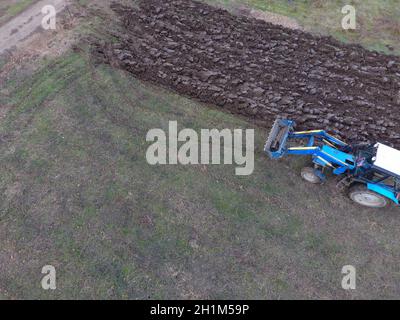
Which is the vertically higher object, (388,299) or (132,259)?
(132,259)

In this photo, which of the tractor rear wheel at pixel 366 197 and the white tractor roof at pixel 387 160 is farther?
the tractor rear wheel at pixel 366 197

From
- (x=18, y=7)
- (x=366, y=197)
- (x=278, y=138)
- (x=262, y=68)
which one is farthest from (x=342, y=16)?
(x=18, y=7)

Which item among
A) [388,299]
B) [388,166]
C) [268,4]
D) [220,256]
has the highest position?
[268,4]

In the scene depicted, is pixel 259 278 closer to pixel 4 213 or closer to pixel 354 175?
pixel 354 175

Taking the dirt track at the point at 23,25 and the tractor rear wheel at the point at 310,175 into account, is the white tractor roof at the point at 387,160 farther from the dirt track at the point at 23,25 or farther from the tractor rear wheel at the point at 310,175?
the dirt track at the point at 23,25

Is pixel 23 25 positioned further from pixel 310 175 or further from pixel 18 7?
pixel 310 175

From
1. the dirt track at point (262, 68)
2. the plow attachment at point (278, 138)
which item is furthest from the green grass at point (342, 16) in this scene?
the plow attachment at point (278, 138)

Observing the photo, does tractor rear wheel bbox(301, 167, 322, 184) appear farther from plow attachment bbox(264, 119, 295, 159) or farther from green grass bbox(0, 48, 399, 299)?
plow attachment bbox(264, 119, 295, 159)

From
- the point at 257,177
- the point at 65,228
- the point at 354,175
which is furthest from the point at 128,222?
the point at 354,175
